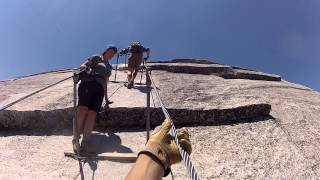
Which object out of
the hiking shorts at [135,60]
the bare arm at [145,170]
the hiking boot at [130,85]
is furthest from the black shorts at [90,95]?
the hiking shorts at [135,60]

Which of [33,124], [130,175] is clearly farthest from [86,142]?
[130,175]

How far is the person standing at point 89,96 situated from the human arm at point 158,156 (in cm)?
455

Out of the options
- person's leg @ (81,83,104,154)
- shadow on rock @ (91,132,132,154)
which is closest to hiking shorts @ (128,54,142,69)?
shadow on rock @ (91,132,132,154)

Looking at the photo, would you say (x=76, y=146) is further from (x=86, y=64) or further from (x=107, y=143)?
(x=86, y=64)

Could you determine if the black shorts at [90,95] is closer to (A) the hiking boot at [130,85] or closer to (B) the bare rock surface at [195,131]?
(B) the bare rock surface at [195,131]

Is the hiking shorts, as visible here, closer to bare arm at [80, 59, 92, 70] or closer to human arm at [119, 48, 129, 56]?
human arm at [119, 48, 129, 56]

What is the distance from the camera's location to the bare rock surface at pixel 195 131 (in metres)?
7.65

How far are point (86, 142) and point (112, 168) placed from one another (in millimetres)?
869

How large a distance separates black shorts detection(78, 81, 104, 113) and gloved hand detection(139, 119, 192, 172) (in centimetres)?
479

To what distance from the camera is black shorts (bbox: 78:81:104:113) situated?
28.2 feet

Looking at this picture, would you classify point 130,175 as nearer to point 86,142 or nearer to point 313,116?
point 86,142

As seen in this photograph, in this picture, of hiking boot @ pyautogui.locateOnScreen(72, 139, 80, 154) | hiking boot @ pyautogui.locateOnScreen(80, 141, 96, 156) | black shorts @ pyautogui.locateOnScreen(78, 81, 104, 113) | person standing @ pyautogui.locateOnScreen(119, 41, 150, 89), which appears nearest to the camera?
hiking boot @ pyautogui.locateOnScreen(72, 139, 80, 154)

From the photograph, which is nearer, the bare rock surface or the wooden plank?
the bare rock surface

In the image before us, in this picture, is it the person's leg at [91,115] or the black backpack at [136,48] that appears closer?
the person's leg at [91,115]
